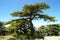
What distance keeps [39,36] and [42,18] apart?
1799mm

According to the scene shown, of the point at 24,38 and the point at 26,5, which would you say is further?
the point at 24,38

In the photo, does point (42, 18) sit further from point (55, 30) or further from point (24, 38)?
point (55, 30)

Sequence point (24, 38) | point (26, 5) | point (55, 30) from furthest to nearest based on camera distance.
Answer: point (55, 30) → point (24, 38) → point (26, 5)

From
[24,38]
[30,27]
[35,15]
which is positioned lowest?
[24,38]

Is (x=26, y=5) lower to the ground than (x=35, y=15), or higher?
higher

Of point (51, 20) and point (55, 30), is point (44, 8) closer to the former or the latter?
point (51, 20)

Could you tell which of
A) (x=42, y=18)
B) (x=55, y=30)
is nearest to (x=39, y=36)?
(x=42, y=18)

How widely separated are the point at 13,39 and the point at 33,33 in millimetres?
2144

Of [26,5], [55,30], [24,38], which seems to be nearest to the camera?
[26,5]

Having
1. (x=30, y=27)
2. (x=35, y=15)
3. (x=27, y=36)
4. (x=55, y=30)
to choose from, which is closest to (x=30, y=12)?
(x=35, y=15)

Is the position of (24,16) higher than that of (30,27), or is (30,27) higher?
(24,16)

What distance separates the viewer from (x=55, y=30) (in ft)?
73.9

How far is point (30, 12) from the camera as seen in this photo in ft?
47.8

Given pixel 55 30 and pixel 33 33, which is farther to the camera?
pixel 55 30
